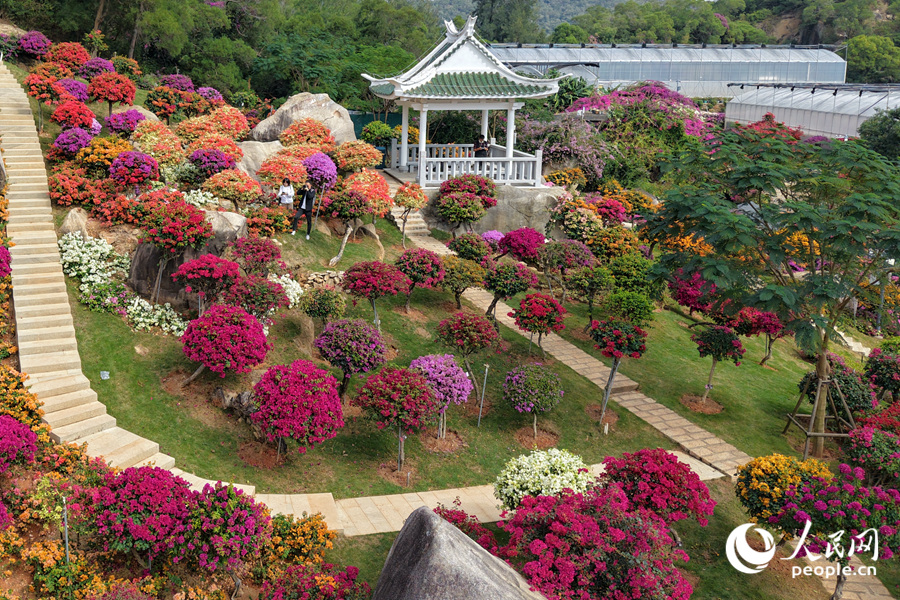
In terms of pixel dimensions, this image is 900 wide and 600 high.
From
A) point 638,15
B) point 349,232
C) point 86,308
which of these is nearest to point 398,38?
point 349,232

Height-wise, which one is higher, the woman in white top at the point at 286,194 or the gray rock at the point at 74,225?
the woman in white top at the point at 286,194

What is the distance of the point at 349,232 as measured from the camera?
2072 centimetres

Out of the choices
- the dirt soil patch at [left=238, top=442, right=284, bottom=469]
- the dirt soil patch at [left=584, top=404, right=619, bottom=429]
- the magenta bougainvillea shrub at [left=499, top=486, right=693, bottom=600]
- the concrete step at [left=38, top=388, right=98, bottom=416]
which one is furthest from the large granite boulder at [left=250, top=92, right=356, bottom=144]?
the magenta bougainvillea shrub at [left=499, top=486, right=693, bottom=600]

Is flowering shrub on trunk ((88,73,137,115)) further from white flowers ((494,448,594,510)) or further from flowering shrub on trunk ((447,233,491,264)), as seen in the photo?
white flowers ((494,448,594,510))

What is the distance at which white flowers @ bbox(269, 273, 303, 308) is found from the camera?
16.7 meters

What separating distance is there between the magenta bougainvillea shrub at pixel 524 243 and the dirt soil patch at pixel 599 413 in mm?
5754

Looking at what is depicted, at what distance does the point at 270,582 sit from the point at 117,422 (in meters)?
4.98

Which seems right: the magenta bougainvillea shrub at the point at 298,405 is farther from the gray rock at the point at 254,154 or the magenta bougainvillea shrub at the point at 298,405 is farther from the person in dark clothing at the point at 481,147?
the person in dark clothing at the point at 481,147

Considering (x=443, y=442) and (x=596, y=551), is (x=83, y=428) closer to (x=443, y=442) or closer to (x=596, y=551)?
(x=443, y=442)

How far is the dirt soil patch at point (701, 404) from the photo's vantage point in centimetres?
1742

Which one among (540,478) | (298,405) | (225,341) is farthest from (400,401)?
(225,341)

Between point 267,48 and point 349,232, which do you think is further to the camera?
point 267,48

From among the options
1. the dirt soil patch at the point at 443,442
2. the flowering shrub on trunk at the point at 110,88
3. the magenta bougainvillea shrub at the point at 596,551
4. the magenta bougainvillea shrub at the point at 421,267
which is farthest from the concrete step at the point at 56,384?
the flowering shrub on trunk at the point at 110,88

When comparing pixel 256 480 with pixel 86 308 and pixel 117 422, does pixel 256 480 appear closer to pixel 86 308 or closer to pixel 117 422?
pixel 117 422
